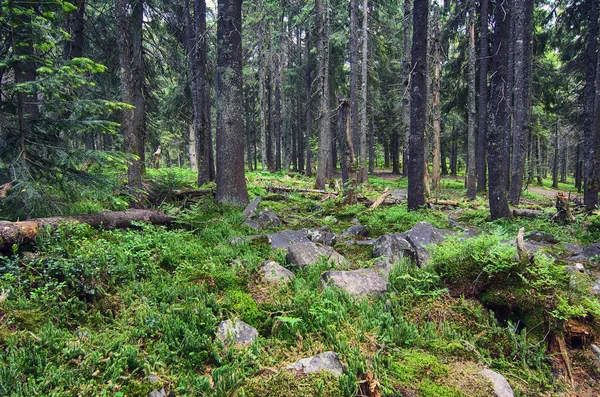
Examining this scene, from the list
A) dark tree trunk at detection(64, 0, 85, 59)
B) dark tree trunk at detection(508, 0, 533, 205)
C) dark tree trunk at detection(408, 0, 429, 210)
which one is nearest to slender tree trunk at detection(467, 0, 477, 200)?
dark tree trunk at detection(508, 0, 533, 205)

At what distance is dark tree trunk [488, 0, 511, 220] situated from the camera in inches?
332

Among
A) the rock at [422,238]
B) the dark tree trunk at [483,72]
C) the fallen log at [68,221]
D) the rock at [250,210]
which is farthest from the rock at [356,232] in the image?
the dark tree trunk at [483,72]

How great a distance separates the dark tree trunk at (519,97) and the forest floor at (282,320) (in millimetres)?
10188

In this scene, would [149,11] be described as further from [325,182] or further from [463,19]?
[463,19]

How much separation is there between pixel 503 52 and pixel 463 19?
427 inches

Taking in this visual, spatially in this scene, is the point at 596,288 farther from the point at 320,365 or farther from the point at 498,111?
the point at 498,111

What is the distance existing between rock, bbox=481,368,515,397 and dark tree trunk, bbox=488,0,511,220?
6.97 meters

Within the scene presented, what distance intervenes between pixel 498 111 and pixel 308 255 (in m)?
6.47

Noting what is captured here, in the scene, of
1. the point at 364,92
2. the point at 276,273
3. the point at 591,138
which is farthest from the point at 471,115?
the point at 276,273

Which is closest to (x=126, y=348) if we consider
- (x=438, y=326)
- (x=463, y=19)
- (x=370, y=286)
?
(x=370, y=286)

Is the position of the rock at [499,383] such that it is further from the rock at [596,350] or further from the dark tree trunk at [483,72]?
the dark tree trunk at [483,72]

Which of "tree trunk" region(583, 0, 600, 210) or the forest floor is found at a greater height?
"tree trunk" region(583, 0, 600, 210)

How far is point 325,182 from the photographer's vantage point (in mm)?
17969

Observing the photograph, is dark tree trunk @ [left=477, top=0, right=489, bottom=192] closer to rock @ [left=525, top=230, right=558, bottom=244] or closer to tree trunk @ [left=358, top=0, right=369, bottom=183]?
tree trunk @ [left=358, top=0, right=369, bottom=183]
